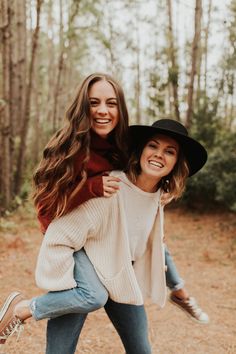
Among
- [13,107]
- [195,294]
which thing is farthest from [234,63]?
[195,294]

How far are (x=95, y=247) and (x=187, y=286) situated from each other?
4.18 metres

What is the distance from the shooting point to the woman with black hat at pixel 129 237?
2238 millimetres

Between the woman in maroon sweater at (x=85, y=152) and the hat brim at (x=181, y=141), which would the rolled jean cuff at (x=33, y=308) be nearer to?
the woman in maroon sweater at (x=85, y=152)

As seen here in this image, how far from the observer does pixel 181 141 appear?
8.36ft

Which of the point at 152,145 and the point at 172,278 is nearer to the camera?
the point at 152,145

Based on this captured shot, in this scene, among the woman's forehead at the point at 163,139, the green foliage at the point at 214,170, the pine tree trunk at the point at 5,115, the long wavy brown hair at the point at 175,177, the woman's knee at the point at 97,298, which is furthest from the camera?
the green foliage at the point at 214,170

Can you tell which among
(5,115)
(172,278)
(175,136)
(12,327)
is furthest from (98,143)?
(5,115)

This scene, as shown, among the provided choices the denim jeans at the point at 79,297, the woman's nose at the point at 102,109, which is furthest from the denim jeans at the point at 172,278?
the woman's nose at the point at 102,109

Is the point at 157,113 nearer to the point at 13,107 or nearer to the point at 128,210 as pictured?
the point at 13,107

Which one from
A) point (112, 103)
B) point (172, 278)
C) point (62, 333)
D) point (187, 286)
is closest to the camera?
point (62, 333)

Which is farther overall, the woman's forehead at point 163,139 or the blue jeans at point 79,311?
the woman's forehead at point 163,139

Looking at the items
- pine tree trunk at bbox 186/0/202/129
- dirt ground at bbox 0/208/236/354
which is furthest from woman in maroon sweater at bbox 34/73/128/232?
pine tree trunk at bbox 186/0/202/129

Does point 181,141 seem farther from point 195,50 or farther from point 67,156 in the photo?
point 195,50

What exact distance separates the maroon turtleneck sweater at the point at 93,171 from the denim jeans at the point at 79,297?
312mm
